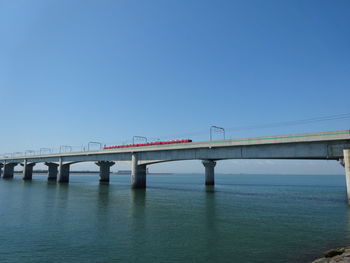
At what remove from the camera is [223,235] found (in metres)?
20.9

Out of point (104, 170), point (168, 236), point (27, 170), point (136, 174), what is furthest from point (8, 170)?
point (168, 236)

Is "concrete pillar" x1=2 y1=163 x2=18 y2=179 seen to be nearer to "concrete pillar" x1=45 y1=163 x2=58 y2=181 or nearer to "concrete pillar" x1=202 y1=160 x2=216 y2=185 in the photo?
"concrete pillar" x1=45 y1=163 x2=58 y2=181

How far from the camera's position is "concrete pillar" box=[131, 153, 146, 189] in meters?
66.1

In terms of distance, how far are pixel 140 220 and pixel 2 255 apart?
13.1 m

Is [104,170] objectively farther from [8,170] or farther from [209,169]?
[8,170]

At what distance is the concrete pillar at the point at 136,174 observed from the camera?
66.1 metres

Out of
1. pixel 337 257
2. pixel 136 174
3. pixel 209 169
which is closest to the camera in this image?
pixel 337 257

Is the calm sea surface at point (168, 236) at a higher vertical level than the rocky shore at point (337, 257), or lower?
lower

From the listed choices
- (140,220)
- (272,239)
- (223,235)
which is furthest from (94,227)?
(272,239)

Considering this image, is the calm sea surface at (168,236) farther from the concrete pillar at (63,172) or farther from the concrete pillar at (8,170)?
the concrete pillar at (8,170)

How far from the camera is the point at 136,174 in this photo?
217 ft

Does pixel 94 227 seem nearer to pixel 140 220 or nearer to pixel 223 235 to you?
pixel 140 220

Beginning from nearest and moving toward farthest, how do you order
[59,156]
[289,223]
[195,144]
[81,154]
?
[289,223]
[195,144]
[81,154]
[59,156]

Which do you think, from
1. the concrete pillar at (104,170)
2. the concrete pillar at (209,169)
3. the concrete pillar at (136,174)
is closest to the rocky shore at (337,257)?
the concrete pillar at (136,174)
